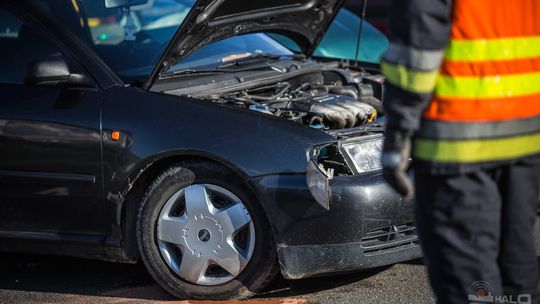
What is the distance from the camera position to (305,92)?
18.5ft

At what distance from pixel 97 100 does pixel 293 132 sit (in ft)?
3.34

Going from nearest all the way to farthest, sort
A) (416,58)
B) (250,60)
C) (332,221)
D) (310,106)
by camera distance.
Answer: (416,58) → (332,221) → (310,106) → (250,60)

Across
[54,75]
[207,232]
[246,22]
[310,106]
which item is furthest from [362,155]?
[54,75]

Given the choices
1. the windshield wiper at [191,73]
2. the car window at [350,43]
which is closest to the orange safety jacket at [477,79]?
the windshield wiper at [191,73]

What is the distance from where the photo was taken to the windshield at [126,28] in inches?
207

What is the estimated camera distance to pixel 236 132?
4.63 metres

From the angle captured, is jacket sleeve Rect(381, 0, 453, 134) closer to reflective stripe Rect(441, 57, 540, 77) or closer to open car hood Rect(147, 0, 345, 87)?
reflective stripe Rect(441, 57, 540, 77)

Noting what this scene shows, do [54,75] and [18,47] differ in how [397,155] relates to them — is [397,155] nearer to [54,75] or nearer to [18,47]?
[54,75]

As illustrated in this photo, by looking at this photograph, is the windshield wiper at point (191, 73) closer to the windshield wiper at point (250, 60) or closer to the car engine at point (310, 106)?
the windshield wiper at point (250, 60)

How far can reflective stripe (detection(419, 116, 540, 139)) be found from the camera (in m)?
2.93

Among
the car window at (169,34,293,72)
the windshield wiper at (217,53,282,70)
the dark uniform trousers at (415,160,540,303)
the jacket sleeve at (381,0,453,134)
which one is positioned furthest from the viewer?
the windshield wiper at (217,53,282,70)

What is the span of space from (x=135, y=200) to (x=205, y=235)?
433 millimetres

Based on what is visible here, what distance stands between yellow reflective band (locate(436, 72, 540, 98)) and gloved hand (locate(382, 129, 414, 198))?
17 cm

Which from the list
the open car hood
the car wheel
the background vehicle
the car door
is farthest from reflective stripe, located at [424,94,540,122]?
the car door
